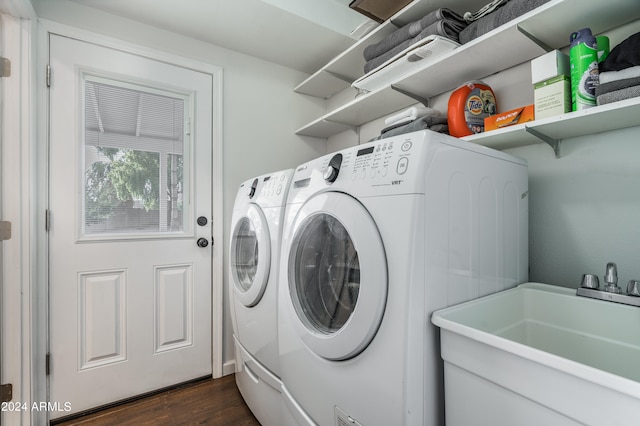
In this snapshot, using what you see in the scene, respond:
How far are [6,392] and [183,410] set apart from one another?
2.70 feet

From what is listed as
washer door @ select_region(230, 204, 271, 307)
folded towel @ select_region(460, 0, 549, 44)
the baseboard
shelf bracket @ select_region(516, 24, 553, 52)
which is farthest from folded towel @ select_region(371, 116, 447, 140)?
the baseboard

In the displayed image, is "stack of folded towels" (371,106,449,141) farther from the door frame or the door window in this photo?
the door frame

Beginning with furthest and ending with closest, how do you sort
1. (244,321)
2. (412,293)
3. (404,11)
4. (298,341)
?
(244,321), (404,11), (298,341), (412,293)

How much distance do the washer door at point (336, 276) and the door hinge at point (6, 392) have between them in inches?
60.5

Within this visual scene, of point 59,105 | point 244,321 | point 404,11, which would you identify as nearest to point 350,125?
point 404,11

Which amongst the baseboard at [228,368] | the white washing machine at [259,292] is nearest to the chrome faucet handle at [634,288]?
the white washing machine at [259,292]

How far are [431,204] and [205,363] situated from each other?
1.89 metres

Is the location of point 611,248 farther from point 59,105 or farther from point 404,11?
point 59,105

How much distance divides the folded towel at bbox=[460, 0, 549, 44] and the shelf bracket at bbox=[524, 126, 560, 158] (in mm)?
416

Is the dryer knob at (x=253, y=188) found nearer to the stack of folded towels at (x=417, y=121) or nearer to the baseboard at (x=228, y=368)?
the stack of folded towels at (x=417, y=121)

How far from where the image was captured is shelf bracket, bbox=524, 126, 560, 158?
1128 mm

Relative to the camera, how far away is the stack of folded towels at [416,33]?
4.30 ft

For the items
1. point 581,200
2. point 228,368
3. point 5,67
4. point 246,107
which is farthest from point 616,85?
point 5,67

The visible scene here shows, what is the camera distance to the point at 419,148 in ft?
2.62
